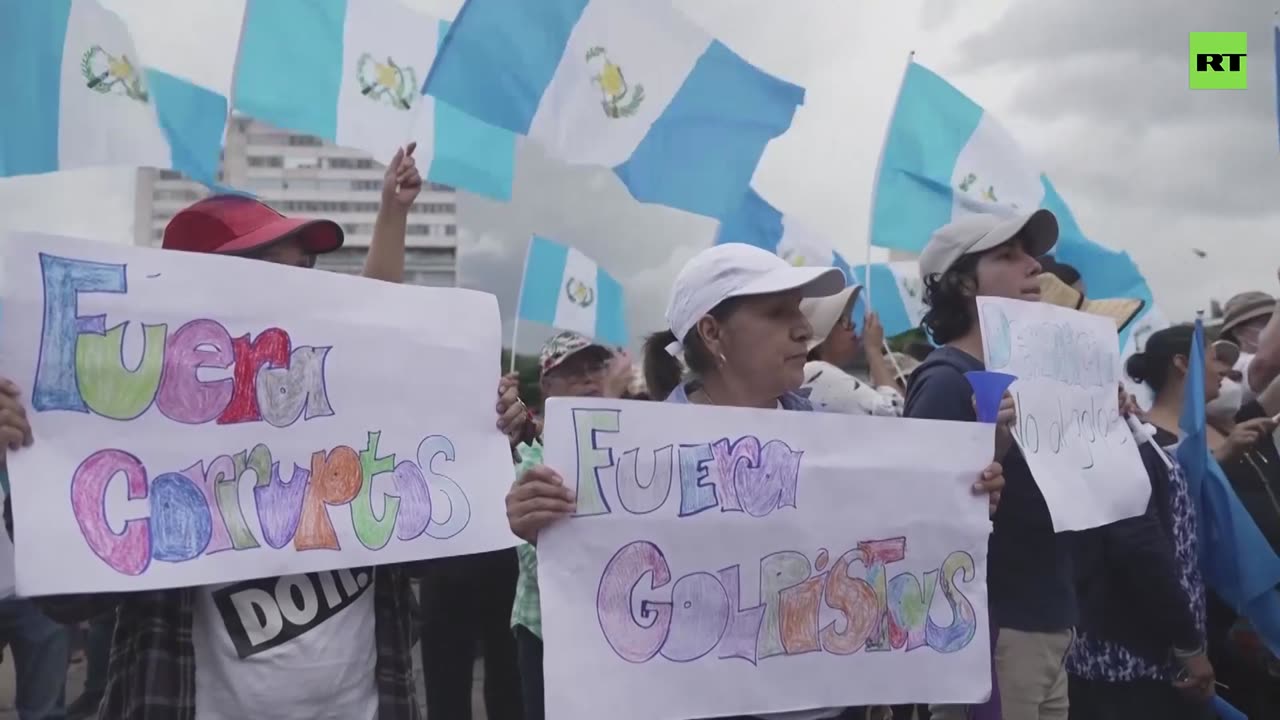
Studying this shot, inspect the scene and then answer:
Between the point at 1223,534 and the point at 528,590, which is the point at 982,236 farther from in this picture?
the point at 528,590

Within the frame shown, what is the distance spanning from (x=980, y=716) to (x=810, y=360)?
197 cm

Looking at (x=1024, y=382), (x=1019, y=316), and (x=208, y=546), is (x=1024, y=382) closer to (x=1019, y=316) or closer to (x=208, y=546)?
(x=1019, y=316)

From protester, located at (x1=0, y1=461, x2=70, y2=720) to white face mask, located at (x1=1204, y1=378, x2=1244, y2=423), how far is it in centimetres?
470

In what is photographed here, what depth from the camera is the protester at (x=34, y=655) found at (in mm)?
4008

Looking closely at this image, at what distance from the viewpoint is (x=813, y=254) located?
7086mm

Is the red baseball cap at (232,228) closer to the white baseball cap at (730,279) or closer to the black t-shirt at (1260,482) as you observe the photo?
A: the white baseball cap at (730,279)

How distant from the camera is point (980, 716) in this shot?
2.49 meters

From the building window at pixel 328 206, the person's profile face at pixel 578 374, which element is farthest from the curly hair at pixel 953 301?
the building window at pixel 328 206

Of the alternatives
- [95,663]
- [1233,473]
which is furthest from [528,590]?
[1233,473]

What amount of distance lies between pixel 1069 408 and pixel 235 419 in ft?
6.92

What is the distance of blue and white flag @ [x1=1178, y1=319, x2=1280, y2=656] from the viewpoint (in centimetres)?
348

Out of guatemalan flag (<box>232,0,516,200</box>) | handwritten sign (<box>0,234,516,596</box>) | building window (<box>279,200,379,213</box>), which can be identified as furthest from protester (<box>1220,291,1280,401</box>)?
building window (<box>279,200,379,213</box>)

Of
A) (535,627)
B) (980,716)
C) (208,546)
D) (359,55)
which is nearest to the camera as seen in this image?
(208,546)

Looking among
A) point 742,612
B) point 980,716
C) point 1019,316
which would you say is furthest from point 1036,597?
point 742,612
